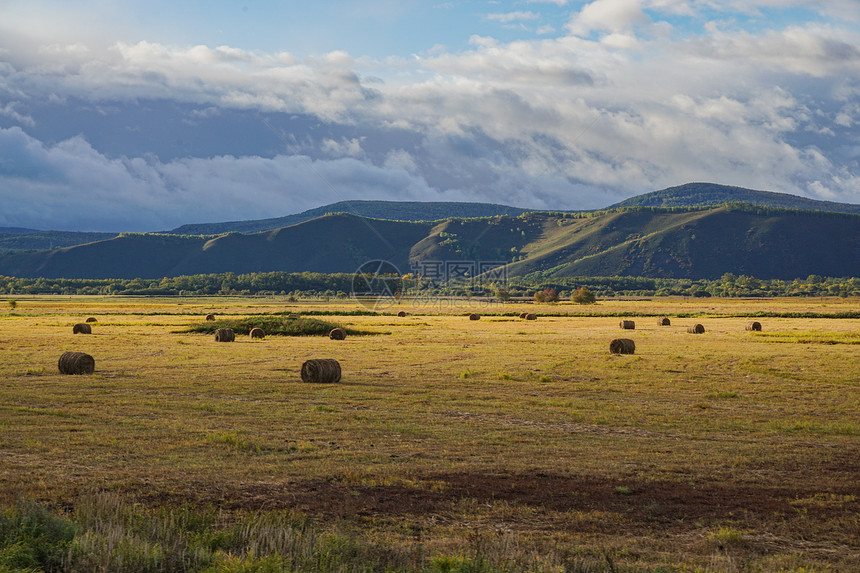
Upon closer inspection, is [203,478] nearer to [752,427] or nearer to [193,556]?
[193,556]

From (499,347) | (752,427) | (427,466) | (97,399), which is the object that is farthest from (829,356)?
(97,399)

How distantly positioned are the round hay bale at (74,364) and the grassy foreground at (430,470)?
69cm

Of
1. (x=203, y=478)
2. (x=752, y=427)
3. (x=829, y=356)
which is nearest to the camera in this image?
(x=203, y=478)

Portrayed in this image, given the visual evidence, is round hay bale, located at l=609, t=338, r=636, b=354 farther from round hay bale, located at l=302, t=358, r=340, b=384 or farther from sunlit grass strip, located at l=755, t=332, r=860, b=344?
round hay bale, located at l=302, t=358, r=340, b=384

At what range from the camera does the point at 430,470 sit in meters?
13.3

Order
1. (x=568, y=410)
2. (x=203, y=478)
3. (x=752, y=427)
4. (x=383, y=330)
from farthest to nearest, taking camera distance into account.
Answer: (x=383, y=330) < (x=568, y=410) < (x=752, y=427) < (x=203, y=478)

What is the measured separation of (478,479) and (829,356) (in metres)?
30.0

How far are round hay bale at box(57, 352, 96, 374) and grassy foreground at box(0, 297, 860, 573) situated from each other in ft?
2.28

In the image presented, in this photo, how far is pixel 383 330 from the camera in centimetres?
6003

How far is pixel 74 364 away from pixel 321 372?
9.96 meters

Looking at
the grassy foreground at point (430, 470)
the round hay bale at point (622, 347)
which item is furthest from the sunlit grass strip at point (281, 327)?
the grassy foreground at point (430, 470)

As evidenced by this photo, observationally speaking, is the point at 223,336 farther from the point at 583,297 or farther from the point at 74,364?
the point at 583,297

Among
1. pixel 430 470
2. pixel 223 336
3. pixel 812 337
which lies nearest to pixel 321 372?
pixel 430 470

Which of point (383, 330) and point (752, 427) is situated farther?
point (383, 330)
